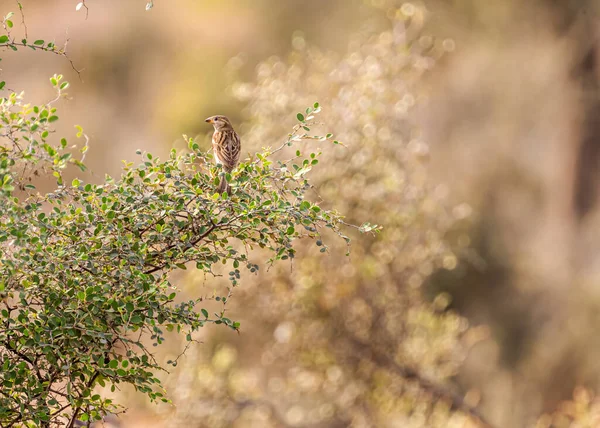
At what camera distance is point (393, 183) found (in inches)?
454

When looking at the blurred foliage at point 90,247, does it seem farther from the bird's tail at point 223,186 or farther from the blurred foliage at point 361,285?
the blurred foliage at point 361,285

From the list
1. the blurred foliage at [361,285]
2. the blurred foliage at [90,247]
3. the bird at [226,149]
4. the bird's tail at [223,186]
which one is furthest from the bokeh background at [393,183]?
the bird at [226,149]

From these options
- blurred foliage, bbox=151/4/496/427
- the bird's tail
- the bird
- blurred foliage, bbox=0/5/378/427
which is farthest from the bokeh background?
the bird

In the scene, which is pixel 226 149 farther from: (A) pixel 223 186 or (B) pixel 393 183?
(B) pixel 393 183

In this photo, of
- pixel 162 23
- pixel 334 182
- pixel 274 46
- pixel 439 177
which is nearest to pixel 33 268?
pixel 334 182

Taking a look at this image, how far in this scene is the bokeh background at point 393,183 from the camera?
12.1 metres

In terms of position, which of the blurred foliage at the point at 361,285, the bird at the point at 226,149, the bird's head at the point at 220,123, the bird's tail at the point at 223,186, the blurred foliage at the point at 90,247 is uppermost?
the blurred foliage at the point at 361,285

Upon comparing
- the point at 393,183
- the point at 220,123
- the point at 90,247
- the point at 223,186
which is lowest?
the point at 90,247

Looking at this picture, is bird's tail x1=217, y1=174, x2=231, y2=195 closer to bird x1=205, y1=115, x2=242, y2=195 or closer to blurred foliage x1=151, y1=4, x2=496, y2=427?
bird x1=205, y1=115, x2=242, y2=195

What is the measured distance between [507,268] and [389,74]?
7.08 m

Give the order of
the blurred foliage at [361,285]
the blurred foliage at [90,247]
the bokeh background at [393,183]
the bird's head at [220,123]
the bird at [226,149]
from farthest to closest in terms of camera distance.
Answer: the bokeh background at [393,183]
the blurred foliage at [361,285]
the bird's head at [220,123]
the bird at [226,149]
the blurred foliage at [90,247]

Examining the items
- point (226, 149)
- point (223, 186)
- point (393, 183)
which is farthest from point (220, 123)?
point (393, 183)

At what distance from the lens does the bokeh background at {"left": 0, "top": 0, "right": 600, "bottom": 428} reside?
12.1 m

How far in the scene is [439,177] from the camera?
57.8 feet
